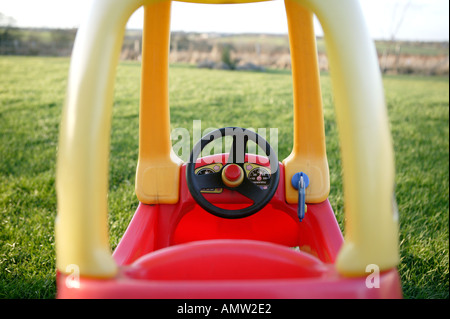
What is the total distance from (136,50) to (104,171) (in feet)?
29.0

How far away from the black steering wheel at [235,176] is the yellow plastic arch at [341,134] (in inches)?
24.1

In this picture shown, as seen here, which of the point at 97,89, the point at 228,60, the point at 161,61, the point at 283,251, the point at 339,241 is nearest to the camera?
the point at 97,89

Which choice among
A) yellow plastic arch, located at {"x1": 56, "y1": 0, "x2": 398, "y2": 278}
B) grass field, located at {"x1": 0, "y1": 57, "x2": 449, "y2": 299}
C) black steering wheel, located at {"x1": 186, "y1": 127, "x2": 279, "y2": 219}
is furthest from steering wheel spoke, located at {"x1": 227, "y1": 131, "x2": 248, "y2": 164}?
grass field, located at {"x1": 0, "y1": 57, "x2": 449, "y2": 299}

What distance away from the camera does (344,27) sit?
88 centimetres

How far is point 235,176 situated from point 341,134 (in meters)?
0.75

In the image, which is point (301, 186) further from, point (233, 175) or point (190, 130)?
point (190, 130)

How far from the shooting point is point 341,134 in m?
0.89

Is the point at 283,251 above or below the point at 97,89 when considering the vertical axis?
below

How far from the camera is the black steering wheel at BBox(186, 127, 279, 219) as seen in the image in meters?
1.50

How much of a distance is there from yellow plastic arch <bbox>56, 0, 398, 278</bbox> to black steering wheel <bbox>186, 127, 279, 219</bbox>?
2.01ft

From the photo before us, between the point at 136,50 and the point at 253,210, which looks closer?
the point at 253,210

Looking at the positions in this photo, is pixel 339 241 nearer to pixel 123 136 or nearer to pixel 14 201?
pixel 14 201

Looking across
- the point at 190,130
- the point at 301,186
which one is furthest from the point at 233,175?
the point at 190,130

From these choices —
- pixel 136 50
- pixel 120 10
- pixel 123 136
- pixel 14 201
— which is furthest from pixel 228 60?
pixel 120 10
